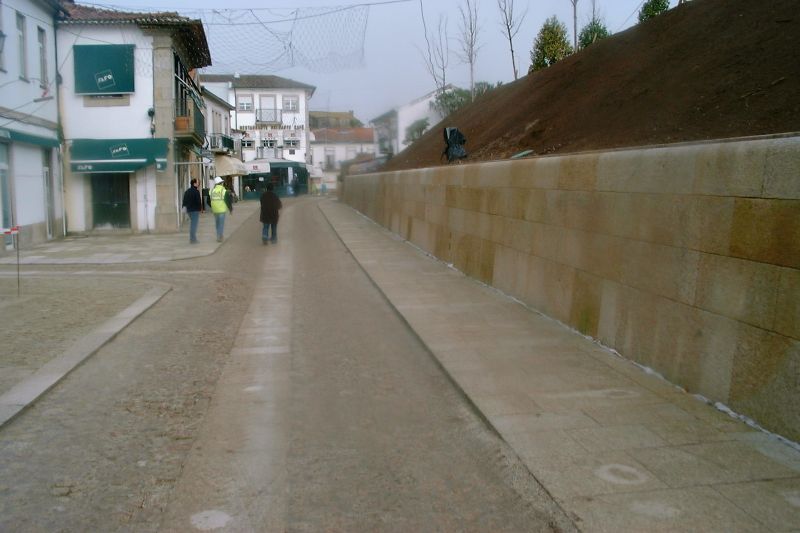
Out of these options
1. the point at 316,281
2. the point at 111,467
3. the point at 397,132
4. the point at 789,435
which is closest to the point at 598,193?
the point at 789,435

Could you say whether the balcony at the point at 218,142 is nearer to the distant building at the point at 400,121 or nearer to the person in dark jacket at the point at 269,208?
the distant building at the point at 400,121

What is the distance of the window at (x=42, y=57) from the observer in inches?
777

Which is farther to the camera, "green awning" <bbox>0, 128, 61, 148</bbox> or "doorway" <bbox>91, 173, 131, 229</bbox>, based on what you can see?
"doorway" <bbox>91, 173, 131, 229</bbox>

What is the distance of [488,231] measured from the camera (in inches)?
432

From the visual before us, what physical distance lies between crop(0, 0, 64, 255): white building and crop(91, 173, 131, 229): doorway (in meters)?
1.18

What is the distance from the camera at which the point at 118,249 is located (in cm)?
1812

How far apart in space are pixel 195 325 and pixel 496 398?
4.69 meters

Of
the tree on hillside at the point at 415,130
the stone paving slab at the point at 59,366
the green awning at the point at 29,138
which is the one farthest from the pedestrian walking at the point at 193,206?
the tree on hillside at the point at 415,130

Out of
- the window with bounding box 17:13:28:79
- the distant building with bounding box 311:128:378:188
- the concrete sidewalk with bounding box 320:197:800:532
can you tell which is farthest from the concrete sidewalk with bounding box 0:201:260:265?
the distant building with bounding box 311:128:378:188

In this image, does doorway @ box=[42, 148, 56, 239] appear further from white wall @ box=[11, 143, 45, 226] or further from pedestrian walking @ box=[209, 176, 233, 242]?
pedestrian walking @ box=[209, 176, 233, 242]

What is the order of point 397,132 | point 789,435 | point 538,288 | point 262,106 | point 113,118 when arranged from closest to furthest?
1. point 789,435
2. point 538,288
3. point 113,118
4. point 397,132
5. point 262,106

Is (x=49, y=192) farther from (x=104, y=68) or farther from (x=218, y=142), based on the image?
(x=218, y=142)

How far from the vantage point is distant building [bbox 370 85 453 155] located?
116 feet

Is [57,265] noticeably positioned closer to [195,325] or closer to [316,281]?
[316,281]
